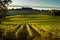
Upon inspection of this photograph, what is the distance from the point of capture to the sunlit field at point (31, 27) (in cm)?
1266

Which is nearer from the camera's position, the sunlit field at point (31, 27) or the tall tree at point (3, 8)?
the sunlit field at point (31, 27)

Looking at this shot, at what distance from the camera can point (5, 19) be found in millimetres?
16328

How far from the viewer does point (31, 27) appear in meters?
15.6

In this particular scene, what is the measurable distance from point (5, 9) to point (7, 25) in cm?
337

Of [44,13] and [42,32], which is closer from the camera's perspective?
[42,32]

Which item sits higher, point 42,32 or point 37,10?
point 37,10

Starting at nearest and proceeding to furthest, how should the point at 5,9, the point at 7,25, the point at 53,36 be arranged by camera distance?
the point at 53,36 < the point at 7,25 < the point at 5,9

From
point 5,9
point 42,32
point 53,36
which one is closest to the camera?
point 53,36

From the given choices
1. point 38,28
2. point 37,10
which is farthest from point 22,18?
point 38,28

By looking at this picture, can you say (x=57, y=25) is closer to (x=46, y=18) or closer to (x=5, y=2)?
(x=46, y=18)

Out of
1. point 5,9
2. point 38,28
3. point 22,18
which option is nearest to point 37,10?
point 22,18

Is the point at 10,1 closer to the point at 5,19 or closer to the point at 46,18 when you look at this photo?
the point at 5,19

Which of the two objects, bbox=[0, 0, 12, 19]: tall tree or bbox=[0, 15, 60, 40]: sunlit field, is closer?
bbox=[0, 15, 60, 40]: sunlit field

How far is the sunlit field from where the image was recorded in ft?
41.5
